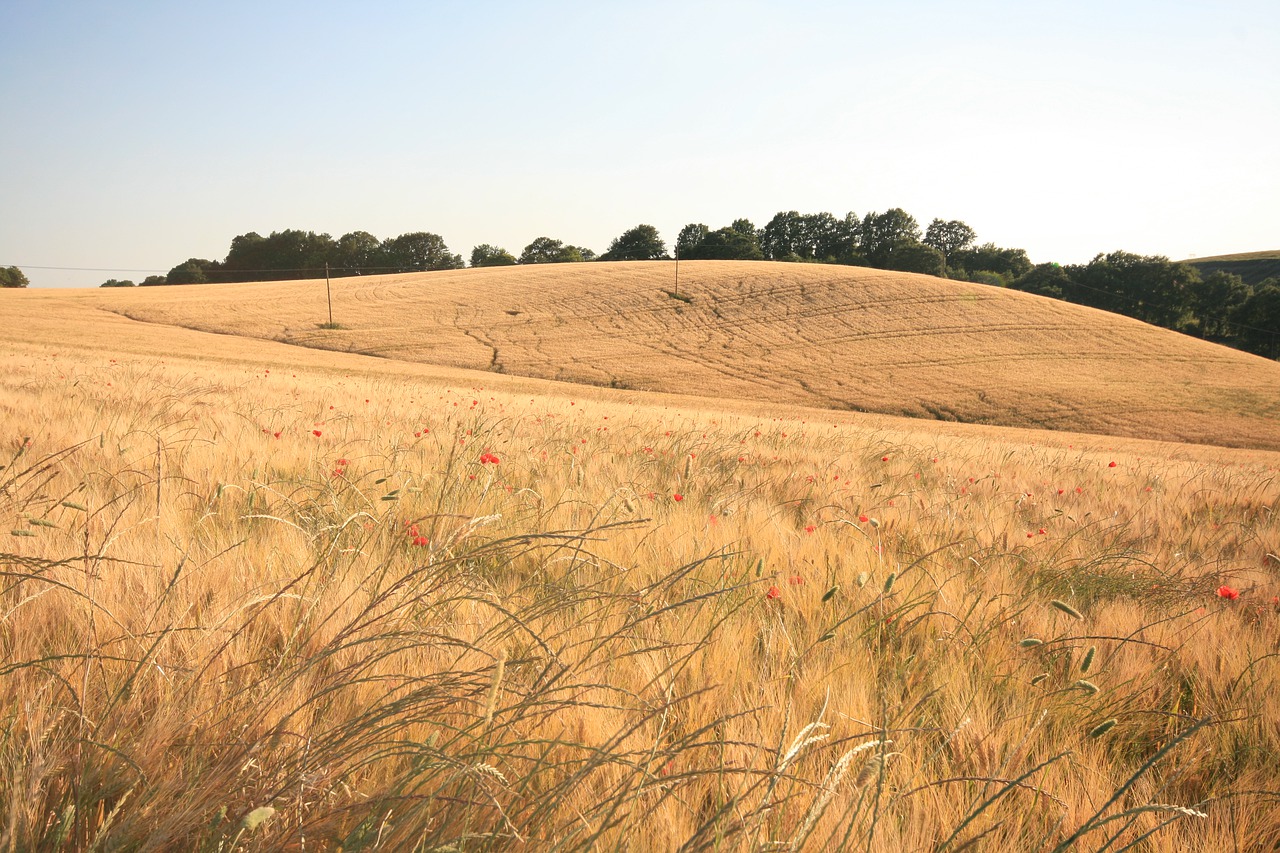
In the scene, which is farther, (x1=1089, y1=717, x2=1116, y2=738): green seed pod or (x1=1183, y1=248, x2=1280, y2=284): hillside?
(x1=1183, y1=248, x2=1280, y2=284): hillside

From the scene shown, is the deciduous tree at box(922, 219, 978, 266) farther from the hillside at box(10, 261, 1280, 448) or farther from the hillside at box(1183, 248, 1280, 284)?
the hillside at box(10, 261, 1280, 448)

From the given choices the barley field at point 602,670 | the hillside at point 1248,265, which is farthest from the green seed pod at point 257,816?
the hillside at point 1248,265

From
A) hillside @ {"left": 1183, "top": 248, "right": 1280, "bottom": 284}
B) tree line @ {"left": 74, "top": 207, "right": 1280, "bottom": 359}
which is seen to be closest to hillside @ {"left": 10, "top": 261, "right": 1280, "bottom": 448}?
tree line @ {"left": 74, "top": 207, "right": 1280, "bottom": 359}

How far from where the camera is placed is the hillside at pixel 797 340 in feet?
105

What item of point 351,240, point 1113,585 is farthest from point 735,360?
point 351,240

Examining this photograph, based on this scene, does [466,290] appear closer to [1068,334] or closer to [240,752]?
[1068,334]

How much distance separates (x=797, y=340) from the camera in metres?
42.6

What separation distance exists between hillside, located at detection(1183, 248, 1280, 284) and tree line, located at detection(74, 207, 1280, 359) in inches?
1565

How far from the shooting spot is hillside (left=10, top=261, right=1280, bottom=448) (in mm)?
32156

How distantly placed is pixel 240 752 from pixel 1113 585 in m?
2.83

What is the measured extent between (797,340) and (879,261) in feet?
215

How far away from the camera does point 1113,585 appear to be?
2.48 m

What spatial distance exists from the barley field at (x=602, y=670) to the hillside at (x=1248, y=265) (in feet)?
481

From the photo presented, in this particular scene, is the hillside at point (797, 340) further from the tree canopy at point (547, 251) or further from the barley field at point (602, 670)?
the tree canopy at point (547, 251)
